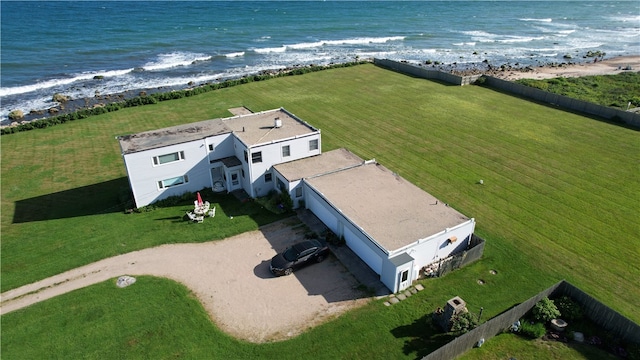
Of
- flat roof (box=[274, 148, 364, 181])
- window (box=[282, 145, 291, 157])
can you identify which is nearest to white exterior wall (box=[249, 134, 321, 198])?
window (box=[282, 145, 291, 157])

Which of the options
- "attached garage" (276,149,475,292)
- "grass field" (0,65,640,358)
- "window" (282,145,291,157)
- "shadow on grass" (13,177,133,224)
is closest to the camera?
"grass field" (0,65,640,358)

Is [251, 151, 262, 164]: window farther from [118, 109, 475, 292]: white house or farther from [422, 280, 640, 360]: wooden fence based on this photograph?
[422, 280, 640, 360]: wooden fence

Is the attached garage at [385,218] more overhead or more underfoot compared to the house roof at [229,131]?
more underfoot

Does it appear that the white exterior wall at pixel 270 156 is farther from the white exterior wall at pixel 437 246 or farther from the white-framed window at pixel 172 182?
the white exterior wall at pixel 437 246

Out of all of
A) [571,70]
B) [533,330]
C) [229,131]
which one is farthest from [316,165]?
[571,70]

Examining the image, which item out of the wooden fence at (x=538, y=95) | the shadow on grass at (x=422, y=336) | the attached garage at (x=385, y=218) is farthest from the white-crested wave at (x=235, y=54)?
the shadow on grass at (x=422, y=336)

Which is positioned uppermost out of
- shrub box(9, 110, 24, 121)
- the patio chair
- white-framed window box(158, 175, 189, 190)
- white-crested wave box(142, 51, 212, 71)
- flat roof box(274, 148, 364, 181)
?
white-crested wave box(142, 51, 212, 71)
